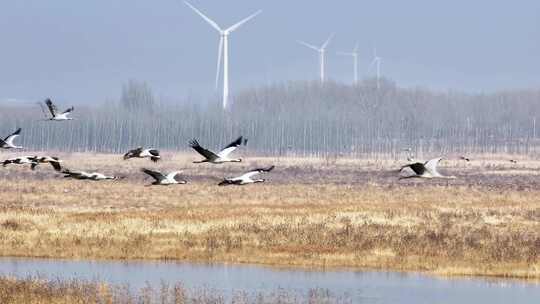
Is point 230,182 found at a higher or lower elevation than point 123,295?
higher

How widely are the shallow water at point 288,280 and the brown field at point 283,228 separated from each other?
3.05 feet

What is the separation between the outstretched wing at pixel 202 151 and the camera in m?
28.1

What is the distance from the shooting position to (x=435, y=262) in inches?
1302

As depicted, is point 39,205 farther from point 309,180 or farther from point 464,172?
point 464,172

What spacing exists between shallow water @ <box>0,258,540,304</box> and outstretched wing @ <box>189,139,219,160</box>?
9.59ft

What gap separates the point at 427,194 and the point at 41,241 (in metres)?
29.4

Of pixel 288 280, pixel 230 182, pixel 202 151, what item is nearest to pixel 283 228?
pixel 288 280

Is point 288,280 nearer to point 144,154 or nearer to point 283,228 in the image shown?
point 144,154

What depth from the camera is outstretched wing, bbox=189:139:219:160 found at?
92.3 feet

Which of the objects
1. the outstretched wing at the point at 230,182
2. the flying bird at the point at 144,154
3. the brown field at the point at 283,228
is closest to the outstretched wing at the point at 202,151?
the outstretched wing at the point at 230,182

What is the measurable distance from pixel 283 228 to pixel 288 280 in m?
7.85

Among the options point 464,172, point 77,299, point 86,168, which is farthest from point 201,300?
point 86,168

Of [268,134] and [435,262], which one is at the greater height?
[268,134]

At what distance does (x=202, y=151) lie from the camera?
28.5m
